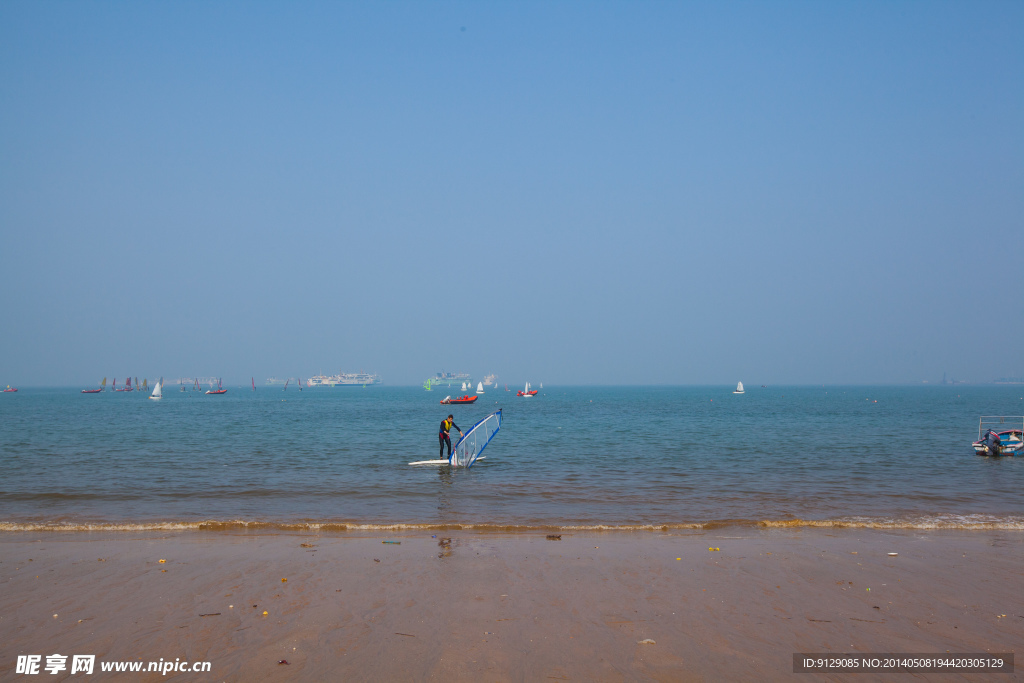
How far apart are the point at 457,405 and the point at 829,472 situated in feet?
304

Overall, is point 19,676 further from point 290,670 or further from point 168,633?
point 290,670

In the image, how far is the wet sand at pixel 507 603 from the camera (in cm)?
617

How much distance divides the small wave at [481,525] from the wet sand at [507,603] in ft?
3.45

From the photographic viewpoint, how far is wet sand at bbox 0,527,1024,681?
6.17 m

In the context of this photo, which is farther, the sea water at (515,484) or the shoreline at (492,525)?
the sea water at (515,484)

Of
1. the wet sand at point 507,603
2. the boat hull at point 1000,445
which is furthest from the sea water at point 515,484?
the wet sand at point 507,603

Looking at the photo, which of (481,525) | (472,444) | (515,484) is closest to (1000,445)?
(515,484)

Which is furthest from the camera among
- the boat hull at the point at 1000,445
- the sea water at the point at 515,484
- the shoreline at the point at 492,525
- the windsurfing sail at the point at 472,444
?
the boat hull at the point at 1000,445

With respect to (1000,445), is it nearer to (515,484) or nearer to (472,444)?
(515,484)

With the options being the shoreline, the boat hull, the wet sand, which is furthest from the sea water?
the wet sand

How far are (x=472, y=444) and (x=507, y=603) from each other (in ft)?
51.6

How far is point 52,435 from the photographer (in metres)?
38.8

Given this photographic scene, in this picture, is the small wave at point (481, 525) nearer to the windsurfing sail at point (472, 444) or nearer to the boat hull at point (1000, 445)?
the windsurfing sail at point (472, 444)

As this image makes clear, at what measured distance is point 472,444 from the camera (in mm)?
23469
